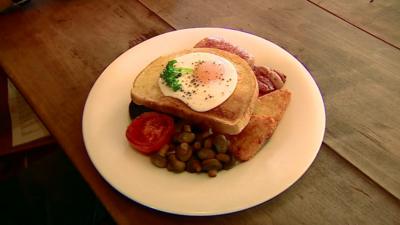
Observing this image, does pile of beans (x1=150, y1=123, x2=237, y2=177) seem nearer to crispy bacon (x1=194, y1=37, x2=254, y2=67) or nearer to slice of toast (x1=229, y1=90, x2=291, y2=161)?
slice of toast (x1=229, y1=90, x2=291, y2=161)

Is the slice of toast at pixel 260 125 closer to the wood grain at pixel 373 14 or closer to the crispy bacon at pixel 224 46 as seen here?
the crispy bacon at pixel 224 46

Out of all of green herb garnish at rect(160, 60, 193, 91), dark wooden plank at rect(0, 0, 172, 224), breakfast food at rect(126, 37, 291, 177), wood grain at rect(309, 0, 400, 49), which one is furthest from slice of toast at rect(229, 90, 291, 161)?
wood grain at rect(309, 0, 400, 49)

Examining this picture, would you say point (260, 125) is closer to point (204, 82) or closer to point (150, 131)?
point (204, 82)

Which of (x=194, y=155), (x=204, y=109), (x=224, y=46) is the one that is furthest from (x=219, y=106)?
(x=224, y=46)

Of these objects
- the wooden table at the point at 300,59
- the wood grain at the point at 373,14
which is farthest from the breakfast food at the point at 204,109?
the wood grain at the point at 373,14

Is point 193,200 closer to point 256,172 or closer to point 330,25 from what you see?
point 256,172

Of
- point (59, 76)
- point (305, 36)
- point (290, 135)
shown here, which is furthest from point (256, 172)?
point (59, 76)

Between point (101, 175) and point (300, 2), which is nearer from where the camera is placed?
point (101, 175)
